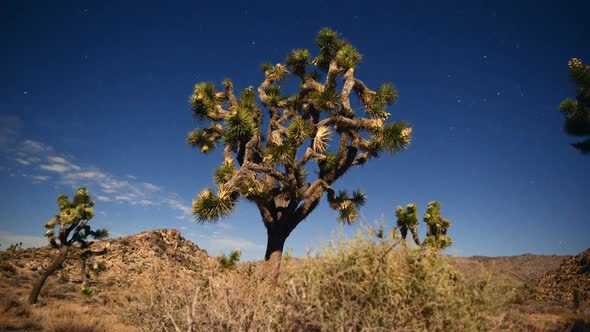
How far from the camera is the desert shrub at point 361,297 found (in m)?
3.42

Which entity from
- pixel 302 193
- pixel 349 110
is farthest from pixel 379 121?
pixel 302 193

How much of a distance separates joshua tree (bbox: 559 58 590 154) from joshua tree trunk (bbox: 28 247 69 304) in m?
20.4

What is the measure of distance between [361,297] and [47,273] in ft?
49.1

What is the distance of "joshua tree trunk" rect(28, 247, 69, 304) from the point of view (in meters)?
13.4

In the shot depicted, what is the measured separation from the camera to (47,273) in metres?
13.7

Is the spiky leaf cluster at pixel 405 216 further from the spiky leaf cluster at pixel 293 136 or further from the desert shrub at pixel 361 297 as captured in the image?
the desert shrub at pixel 361 297

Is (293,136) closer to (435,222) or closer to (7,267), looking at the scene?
(435,222)

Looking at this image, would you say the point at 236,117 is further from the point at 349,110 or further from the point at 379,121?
the point at 379,121

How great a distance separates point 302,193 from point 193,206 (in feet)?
9.62

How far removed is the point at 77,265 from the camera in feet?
77.7

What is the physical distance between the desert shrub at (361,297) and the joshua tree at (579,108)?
12.3m

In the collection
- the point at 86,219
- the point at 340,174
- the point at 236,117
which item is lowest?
the point at 86,219

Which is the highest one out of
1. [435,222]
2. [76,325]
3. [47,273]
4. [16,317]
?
[435,222]

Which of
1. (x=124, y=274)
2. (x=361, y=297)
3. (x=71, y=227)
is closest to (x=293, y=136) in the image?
(x=361, y=297)
